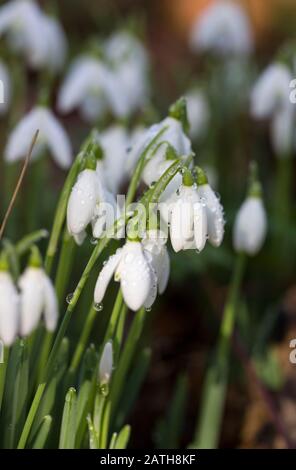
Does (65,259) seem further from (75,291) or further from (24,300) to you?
(24,300)

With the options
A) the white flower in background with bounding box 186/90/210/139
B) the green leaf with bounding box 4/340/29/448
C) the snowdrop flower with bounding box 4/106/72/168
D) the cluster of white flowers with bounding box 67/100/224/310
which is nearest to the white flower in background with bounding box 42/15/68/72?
the white flower in background with bounding box 186/90/210/139

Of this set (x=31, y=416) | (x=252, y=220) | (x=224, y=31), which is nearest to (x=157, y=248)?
(x=31, y=416)

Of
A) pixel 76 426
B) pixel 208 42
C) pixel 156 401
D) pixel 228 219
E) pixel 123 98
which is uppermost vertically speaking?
pixel 208 42

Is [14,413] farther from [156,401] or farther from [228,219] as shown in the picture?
[228,219]

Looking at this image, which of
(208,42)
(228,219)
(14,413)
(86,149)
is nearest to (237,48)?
(208,42)

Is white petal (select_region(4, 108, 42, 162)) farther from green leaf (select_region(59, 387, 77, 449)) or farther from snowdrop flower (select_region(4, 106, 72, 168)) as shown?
green leaf (select_region(59, 387, 77, 449))

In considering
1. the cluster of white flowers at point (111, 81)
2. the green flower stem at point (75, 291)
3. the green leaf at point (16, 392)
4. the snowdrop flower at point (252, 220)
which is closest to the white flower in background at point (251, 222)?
the snowdrop flower at point (252, 220)

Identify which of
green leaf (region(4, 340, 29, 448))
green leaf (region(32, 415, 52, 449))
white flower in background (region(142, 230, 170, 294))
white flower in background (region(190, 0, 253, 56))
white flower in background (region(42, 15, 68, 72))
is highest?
white flower in background (region(190, 0, 253, 56))

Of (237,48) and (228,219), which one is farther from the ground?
(237,48)
